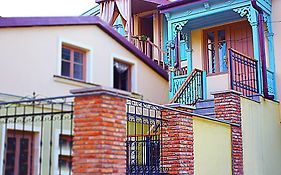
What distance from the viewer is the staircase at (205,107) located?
11355mm

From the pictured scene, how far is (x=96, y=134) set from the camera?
6.01 meters

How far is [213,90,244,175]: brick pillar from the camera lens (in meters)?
9.78

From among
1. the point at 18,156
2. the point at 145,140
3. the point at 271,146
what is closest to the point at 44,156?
the point at 18,156

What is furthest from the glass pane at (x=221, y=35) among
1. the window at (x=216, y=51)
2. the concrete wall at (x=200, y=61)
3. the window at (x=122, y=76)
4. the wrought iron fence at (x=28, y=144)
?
the wrought iron fence at (x=28, y=144)

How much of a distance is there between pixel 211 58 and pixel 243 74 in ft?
7.41

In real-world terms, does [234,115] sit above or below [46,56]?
below

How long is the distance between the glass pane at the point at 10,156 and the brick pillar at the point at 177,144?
2.68 metres

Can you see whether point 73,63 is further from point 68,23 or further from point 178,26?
point 178,26

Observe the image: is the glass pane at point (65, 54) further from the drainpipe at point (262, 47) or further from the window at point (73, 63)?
the drainpipe at point (262, 47)

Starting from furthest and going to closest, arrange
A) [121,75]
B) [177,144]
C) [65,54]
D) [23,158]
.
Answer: [121,75], [65,54], [177,144], [23,158]

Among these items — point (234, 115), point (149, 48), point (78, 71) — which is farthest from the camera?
point (149, 48)

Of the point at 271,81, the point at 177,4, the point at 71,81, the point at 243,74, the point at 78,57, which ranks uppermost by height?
the point at 177,4

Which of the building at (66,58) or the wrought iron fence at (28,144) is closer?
the wrought iron fence at (28,144)

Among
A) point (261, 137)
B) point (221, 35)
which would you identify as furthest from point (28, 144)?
point (221, 35)
